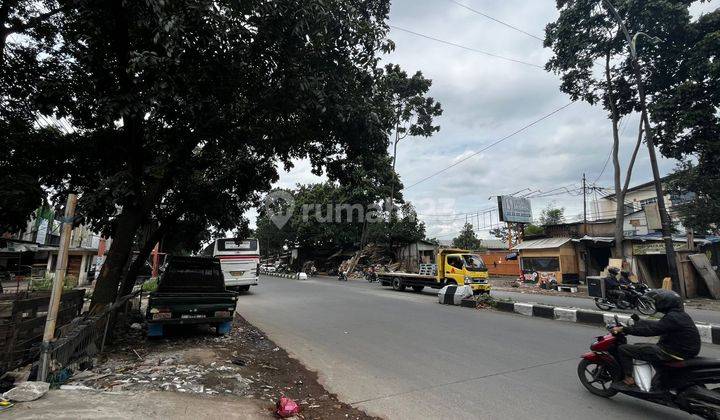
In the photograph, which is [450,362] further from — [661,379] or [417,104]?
[417,104]

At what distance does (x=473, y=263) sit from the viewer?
17797mm

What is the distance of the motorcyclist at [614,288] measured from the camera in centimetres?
1299

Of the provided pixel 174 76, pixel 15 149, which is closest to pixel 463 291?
pixel 174 76

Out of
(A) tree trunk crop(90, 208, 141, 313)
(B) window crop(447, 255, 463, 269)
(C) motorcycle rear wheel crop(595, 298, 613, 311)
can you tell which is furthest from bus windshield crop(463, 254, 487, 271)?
(A) tree trunk crop(90, 208, 141, 313)

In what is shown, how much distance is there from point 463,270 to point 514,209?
20.7 meters

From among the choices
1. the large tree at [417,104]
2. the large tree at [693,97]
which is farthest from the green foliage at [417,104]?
the large tree at [693,97]

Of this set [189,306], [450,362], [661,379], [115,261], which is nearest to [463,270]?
[450,362]

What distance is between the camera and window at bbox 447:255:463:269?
17.6 meters

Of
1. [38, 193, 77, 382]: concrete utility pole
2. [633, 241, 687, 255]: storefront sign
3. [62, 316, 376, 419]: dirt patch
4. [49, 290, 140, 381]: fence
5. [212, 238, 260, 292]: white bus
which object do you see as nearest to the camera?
[38, 193, 77, 382]: concrete utility pole

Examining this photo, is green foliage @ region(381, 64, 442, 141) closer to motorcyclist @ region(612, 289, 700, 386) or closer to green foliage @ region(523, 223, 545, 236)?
green foliage @ region(523, 223, 545, 236)

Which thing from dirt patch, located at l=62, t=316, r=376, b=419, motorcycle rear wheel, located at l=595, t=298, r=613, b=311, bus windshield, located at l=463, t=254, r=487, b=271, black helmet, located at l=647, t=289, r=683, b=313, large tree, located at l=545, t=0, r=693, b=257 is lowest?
dirt patch, located at l=62, t=316, r=376, b=419

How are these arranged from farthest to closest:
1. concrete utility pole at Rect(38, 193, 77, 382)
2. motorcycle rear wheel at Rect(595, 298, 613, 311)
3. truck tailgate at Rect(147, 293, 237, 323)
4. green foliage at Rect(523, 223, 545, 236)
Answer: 1. green foliage at Rect(523, 223, 545, 236)
2. motorcycle rear wheel at Rect(595, 298, 613, 311)
3. truck tailgate at Rect(147, 293, 237, 323)
4. concrete utility pole at Rect(38, 193, 77, 382)

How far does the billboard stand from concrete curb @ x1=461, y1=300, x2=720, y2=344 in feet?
76.3

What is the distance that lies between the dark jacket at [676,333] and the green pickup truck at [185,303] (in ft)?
24.3
